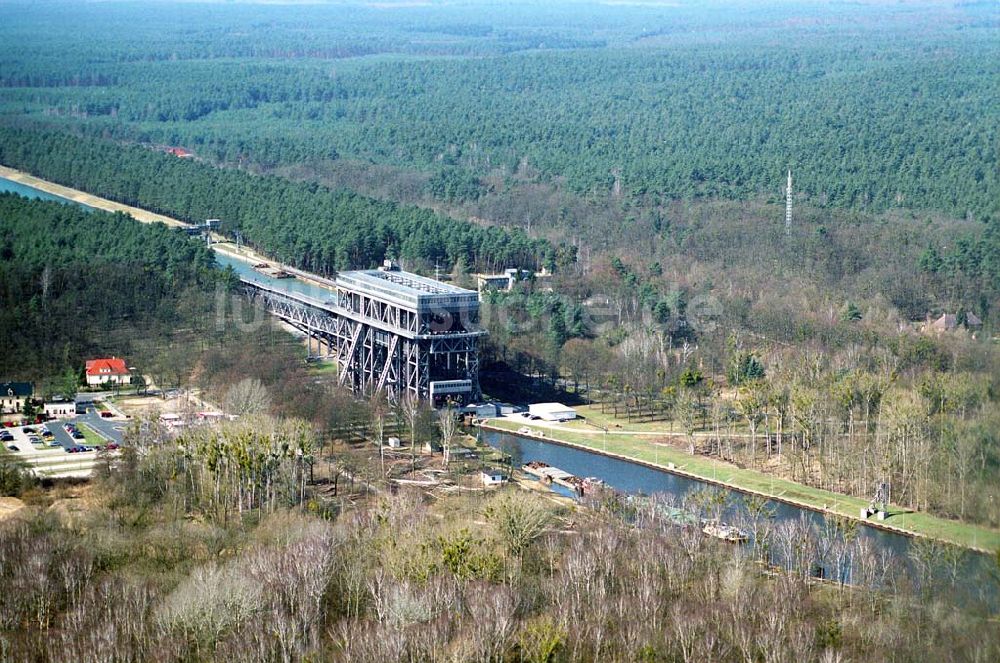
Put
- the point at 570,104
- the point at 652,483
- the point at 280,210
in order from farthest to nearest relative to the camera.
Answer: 1. the point at 570,104
2. the point at 280,210
3. the point at 652,483

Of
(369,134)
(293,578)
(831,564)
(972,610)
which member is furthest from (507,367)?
(369,134)

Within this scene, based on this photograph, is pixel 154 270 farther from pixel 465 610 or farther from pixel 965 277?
pixel 465 610

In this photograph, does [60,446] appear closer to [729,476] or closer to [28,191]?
[729,476]

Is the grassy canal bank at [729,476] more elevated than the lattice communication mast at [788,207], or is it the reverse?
the lattice communication mast at [788,207]

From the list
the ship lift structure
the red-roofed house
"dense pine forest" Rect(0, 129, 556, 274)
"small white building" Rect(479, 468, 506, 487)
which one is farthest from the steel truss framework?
"dense pine forest" Rect(0, 129, 556, 274)

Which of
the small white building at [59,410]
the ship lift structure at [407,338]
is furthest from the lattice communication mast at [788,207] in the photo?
the small white building at [59,410]

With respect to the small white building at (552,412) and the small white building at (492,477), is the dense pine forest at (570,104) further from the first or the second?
the small white building at (492,477)

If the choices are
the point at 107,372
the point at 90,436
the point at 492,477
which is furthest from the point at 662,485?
the point at 107,372
